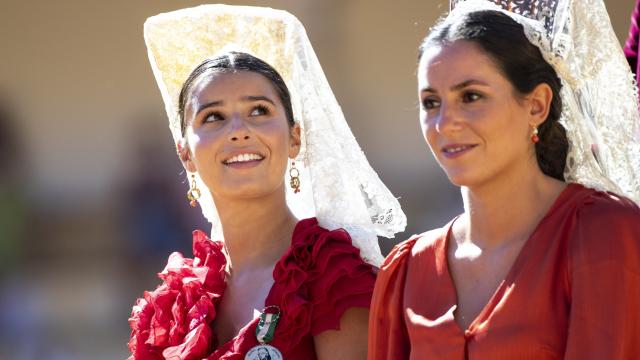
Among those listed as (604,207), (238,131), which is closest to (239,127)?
(238,131)

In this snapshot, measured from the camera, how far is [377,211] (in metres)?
3.52

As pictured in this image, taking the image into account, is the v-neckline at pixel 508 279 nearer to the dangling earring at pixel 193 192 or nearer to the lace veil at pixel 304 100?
the lace veil at pixel 304 100

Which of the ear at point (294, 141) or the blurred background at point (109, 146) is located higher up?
the blurred background at point (109, 146)

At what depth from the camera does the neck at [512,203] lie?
266 centimetres

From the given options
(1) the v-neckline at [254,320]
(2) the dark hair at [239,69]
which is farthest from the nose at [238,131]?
(1) the v-neckline at [254,320]

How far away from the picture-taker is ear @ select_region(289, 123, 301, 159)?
350cm

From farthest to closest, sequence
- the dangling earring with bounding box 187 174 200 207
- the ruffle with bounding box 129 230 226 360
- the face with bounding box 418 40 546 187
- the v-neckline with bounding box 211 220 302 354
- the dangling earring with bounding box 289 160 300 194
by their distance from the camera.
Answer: the dangling earring with bounding box 187 174 200 207 < the dangling earring with bounding box 289 160 300 194 < the ruffle with bounding box 129 230 226 360 < the v-neckline with bounding box 211 220 302 354 < the face with bounding box 418 40 546 187

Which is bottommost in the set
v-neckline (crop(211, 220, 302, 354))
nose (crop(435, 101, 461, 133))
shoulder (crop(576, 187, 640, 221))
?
shoulder (crop(576, 187, 640, 221))

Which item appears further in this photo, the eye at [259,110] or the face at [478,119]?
the eye at [259,110]

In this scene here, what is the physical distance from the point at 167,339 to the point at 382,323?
86cm

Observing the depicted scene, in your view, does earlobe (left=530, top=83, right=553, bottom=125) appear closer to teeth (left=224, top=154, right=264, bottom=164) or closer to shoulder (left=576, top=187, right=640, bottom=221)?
shoulder (left=576, top=187, right=640, bottom=221)

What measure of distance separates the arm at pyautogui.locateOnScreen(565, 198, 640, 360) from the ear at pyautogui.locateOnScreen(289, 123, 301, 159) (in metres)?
1.23

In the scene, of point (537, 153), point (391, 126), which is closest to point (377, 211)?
point (537, 153)

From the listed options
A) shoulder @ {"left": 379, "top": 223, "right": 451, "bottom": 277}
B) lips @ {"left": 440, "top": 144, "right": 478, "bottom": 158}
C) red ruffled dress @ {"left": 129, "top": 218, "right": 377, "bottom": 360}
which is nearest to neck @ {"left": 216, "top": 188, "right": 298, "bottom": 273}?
red ruffled dress @ {"left": 129, "top": 218, "right": 377, "bottom": 360}
